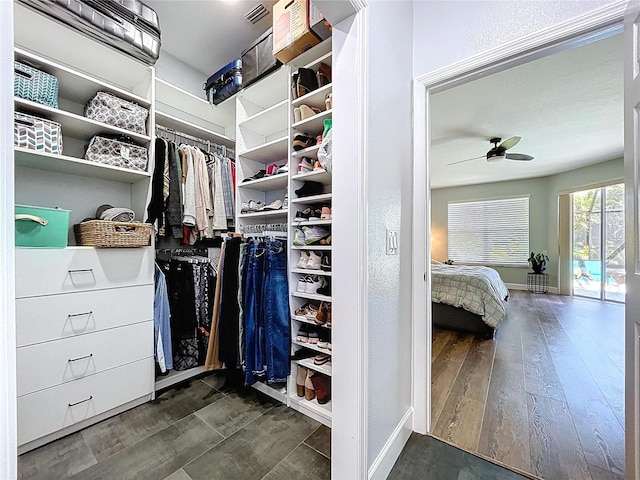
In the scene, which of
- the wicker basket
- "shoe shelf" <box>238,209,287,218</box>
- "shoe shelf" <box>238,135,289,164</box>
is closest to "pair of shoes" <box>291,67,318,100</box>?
"shoe shelf" <box>238,135,289,164</box>

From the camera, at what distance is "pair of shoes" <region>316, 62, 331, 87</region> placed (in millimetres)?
1647

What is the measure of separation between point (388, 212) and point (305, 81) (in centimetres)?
105

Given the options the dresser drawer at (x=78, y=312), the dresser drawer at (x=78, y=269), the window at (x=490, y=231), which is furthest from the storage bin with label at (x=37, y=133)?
the window at (x=490, y=231)

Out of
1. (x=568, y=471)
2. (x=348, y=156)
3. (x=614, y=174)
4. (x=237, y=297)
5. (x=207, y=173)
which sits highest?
(x=614, y=174)

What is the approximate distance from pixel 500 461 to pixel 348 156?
5.37ft

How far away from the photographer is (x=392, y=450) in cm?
130

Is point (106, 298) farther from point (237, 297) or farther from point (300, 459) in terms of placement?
point (300, 459)

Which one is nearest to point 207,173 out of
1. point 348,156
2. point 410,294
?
point 348,156

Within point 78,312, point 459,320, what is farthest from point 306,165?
point 459,320

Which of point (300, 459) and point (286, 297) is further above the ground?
point (286, 297)

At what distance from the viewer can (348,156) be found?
108 centimetres

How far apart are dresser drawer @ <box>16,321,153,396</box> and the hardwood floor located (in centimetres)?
189

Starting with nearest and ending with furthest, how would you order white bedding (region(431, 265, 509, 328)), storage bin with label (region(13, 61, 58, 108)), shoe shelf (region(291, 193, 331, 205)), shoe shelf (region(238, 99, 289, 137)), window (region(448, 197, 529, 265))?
1. storage bin with label (region(13, 61, 58, 108))
2. shoe shelf (region(291, 193, 331, 205))
3. shoe shelf (region(238, 99, 289, 137))
4. white bedding (region(431, 265, 509, 328))
5. window (region(448, 197, 529, 265))

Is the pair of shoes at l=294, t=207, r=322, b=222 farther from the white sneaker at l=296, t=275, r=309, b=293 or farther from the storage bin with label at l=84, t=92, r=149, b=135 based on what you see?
the storage bin with label at l=84, t=92, r=149, b=135
